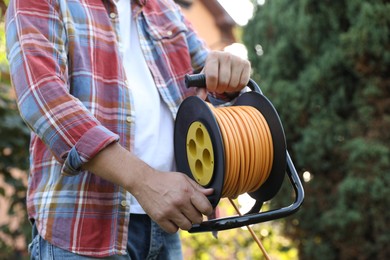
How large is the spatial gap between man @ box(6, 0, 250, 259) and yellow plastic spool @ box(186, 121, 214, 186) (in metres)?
0.07

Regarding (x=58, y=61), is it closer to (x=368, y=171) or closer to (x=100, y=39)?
(x=100, y=39)

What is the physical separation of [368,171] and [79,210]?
355 centimetres

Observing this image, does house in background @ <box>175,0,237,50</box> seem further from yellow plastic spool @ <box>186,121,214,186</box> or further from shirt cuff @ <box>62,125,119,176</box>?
shirt cuff @ <box>62,125,119,176</box>

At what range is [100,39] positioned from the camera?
1.81m

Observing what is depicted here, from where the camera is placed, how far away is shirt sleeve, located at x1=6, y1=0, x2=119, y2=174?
5.18ft

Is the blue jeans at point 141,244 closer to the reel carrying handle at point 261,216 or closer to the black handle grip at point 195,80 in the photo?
the reel carrying handle at point 261,216

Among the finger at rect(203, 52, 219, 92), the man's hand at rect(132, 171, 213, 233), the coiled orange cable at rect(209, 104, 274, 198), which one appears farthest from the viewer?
the finger at rect(203, 52, 219, 92)

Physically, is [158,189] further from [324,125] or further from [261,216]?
[324,125]

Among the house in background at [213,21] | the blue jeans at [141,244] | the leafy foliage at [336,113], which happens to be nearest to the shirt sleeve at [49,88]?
the blue jeans at [141,244]

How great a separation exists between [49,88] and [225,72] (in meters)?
0.54

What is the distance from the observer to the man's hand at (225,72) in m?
1.87

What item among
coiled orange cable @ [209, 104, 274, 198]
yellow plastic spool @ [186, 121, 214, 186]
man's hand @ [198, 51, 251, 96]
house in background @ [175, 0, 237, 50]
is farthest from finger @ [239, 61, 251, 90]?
house in background @ [175, 0, 237, 50]

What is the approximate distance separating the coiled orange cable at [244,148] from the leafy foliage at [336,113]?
3.28 metres

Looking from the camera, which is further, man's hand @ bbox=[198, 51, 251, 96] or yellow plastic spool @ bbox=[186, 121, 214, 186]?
man's hand @ bbox=[198, 51, 251, 96]
